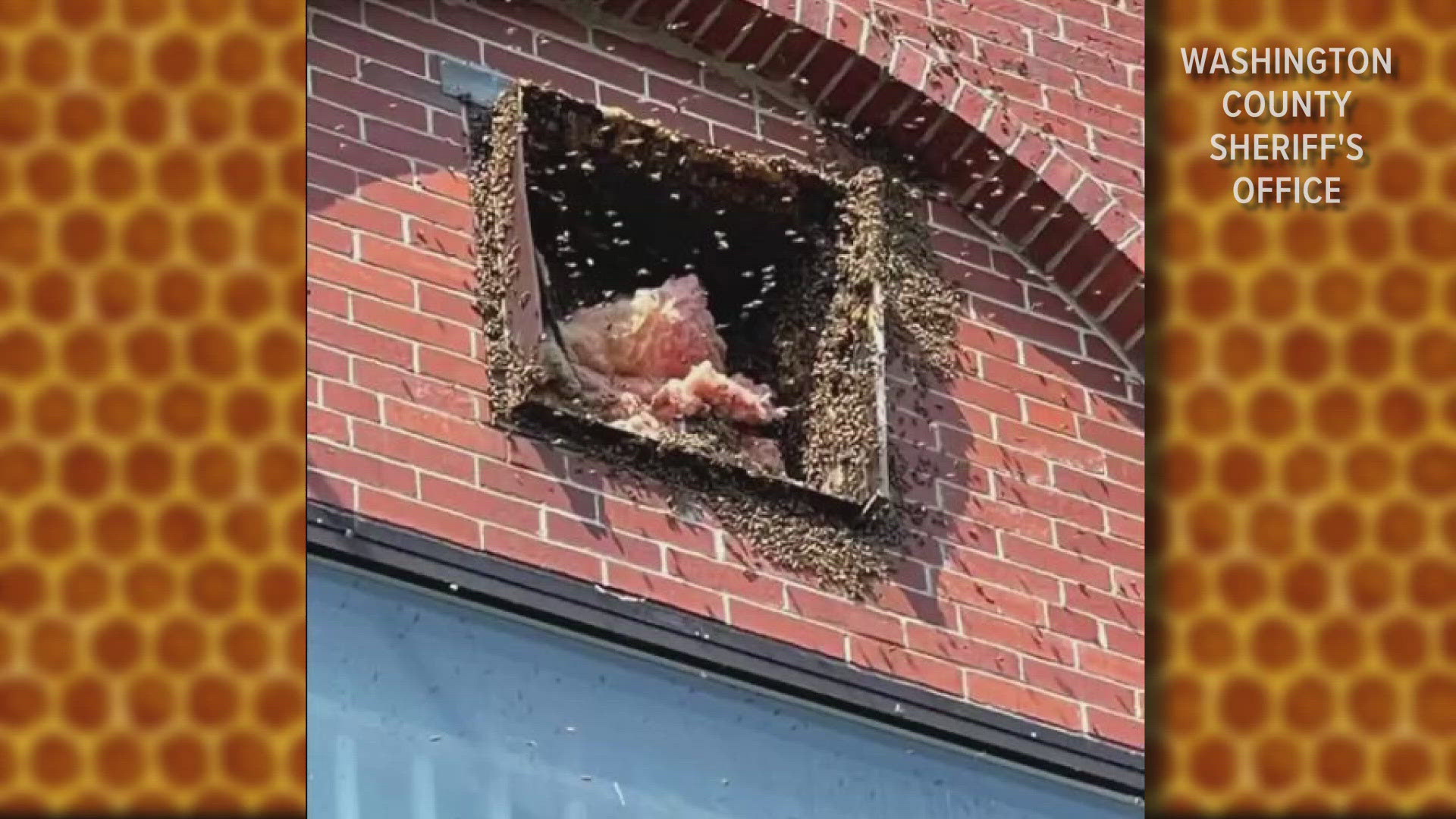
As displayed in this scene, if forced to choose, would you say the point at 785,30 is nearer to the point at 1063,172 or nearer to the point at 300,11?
the point at 1063,172

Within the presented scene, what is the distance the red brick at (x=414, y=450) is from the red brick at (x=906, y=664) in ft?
2.41

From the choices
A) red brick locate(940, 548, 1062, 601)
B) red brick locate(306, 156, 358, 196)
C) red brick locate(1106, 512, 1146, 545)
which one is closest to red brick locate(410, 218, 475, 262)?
red brick locate(306, 156, 358, 196)

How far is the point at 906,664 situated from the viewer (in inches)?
303

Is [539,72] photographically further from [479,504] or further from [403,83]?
[479,504]

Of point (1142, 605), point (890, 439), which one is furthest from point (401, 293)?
point (1142, 605)

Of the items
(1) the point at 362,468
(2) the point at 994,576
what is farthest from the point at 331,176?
(2) the point at 994,576

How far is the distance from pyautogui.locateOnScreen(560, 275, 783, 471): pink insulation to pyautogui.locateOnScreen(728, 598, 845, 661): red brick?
0.40 metres

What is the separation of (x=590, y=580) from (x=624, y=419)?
1.59 ft

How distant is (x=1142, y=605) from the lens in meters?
8.02

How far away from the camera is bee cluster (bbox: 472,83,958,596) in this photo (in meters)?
7.80

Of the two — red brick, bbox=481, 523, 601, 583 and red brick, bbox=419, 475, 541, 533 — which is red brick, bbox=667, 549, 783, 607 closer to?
red brick, bbox=481, 523, 601, 583

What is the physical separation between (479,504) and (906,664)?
0.80 metres

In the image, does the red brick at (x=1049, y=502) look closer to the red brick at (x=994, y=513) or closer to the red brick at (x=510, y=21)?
the red brick at (x=994, y=513)

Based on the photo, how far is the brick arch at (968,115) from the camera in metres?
8.47
